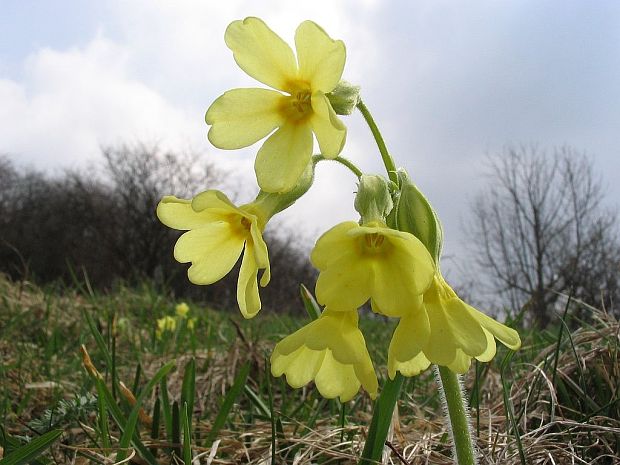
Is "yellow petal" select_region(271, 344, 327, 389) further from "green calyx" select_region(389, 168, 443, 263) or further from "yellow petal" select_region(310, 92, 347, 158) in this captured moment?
"yellow petal" select_region(310, 92, 347, 158)

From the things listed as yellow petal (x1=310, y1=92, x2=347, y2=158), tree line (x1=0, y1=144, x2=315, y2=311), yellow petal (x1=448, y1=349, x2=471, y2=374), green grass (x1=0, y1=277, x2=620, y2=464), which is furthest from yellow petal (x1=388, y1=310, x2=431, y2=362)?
tree line (x1=0, y1=144, x2=315, y2=311)

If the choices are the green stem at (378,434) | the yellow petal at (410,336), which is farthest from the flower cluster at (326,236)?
the green stem at (378,434)

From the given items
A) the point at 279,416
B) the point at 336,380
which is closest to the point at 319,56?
the point at 336,380

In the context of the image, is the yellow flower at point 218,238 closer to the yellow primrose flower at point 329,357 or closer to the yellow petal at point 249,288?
the yellow petal at point 249,288

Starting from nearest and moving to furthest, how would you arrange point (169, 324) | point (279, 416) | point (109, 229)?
point (279, 416)
point (169, 324)
point (109, 229)

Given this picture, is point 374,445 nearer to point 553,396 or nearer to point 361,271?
point 361,271

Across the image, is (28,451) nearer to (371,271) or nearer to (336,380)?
(336,380)

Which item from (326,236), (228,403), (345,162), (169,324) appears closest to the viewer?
(326,236)

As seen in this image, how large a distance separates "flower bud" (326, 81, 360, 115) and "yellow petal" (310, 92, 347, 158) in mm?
53

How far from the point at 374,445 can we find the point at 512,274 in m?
30.6

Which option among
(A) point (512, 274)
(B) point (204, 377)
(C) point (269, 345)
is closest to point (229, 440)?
(B) point (204, 377)

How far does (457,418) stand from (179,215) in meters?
0.71

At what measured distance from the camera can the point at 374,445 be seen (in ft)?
4.52

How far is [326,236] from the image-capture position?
1.01 metres
